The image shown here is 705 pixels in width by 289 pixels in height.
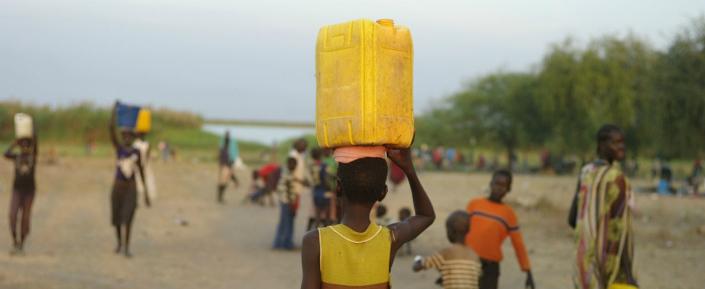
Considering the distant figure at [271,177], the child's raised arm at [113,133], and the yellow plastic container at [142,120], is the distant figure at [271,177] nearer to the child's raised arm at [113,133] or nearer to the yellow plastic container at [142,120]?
the yellow plastic container at [142,120]

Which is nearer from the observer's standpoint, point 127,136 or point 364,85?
point 364,85

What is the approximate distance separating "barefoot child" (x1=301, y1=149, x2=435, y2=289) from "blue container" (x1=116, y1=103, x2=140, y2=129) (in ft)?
Answer: 29.3

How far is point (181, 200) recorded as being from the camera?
23.7 meters

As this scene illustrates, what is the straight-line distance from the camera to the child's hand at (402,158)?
3943mm

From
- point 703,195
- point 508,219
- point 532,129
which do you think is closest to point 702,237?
point 508,219

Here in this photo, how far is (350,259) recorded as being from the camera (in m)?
3.78

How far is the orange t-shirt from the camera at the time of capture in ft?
23.1

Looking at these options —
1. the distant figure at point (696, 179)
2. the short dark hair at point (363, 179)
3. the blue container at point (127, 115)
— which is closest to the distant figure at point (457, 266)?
the short dark hair at point (363, 179)

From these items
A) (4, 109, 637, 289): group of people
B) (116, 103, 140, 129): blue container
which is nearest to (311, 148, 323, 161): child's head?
(4, 109, 637, 289): group of people

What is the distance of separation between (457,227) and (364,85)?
2.88m

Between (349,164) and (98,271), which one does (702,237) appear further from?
(349,164)

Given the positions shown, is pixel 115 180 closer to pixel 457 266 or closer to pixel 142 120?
pixel 142 120

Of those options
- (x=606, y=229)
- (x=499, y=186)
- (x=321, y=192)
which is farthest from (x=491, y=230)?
(x=321, y=192)

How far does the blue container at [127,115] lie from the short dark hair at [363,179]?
29.4 ft
